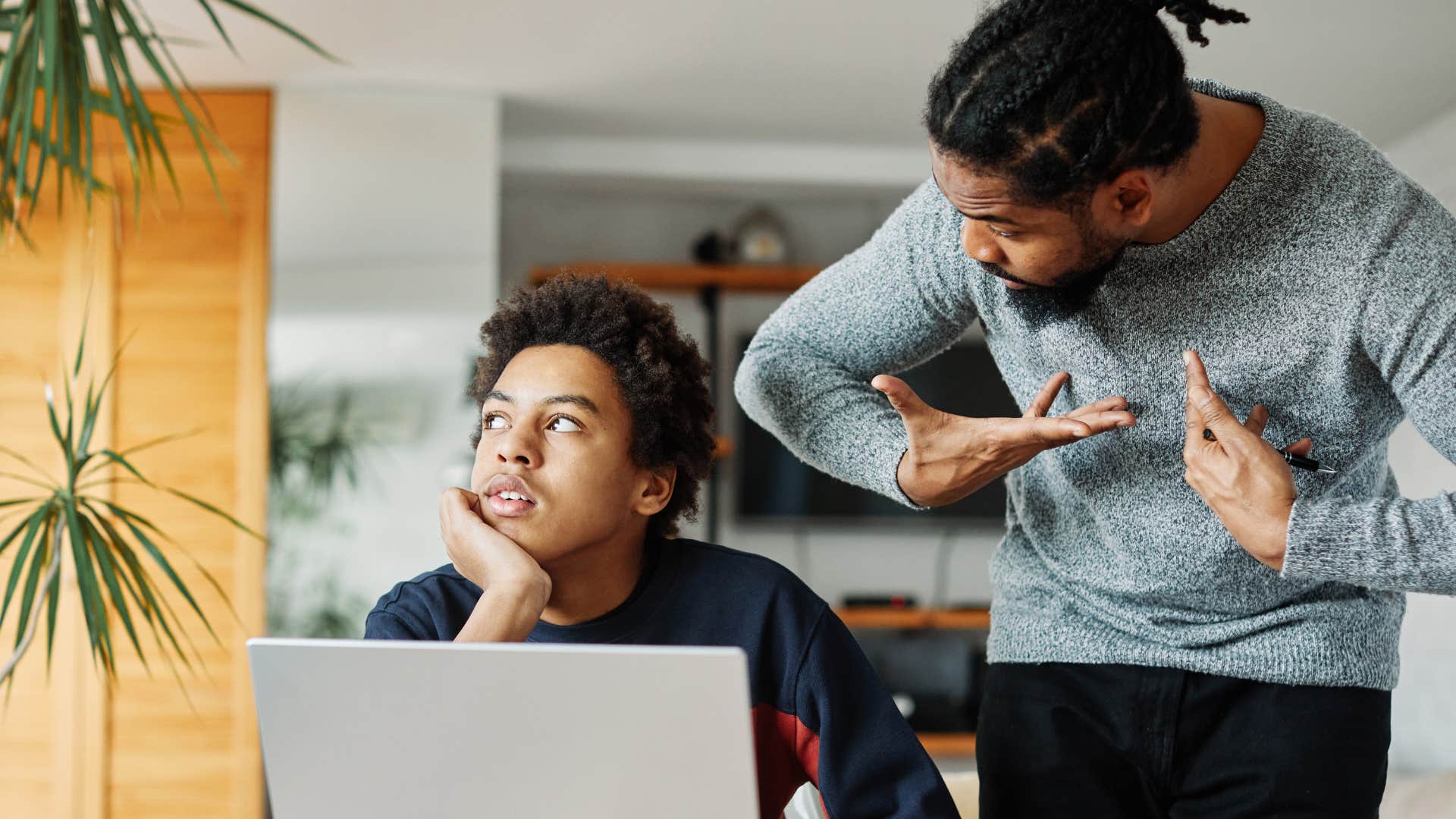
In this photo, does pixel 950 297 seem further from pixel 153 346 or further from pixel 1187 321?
pixel 153 346

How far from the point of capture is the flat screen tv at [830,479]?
4492 mm

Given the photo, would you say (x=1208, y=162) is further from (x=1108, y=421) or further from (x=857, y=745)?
(x=857, y=745)

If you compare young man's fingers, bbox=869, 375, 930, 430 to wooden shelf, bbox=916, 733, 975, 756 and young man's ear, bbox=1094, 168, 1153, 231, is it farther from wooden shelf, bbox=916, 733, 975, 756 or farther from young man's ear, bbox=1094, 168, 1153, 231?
wooden shelf, bbox=916, 733, 975, 756

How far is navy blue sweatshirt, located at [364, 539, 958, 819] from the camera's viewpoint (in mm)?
1051

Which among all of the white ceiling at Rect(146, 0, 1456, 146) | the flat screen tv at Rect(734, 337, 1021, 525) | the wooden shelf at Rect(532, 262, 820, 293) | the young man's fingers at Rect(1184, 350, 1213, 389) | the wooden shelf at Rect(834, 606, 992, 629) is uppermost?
the white ceiling at Rect(146, 0, 1456, 146)

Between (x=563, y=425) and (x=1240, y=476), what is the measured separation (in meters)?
0.61

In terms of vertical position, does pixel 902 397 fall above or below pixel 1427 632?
above

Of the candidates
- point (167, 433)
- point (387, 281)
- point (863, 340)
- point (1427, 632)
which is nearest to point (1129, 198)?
point (863, 340)

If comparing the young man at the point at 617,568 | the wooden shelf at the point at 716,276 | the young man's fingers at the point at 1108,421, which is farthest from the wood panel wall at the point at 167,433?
the young man's fingers at the point at 1108,421

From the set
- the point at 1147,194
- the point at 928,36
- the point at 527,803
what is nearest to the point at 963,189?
the point at 1147,194

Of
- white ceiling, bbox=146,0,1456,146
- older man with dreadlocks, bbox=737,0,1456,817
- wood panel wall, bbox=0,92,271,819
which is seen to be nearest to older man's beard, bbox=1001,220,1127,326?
older man with dreadlocks, bbox=737,0,1456,817

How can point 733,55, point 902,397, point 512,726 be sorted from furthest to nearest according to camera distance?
point 733,55
point 902,397
point 512,726

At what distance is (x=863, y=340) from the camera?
1.29 m

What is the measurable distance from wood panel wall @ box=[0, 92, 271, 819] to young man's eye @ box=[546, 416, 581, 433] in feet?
8.71
